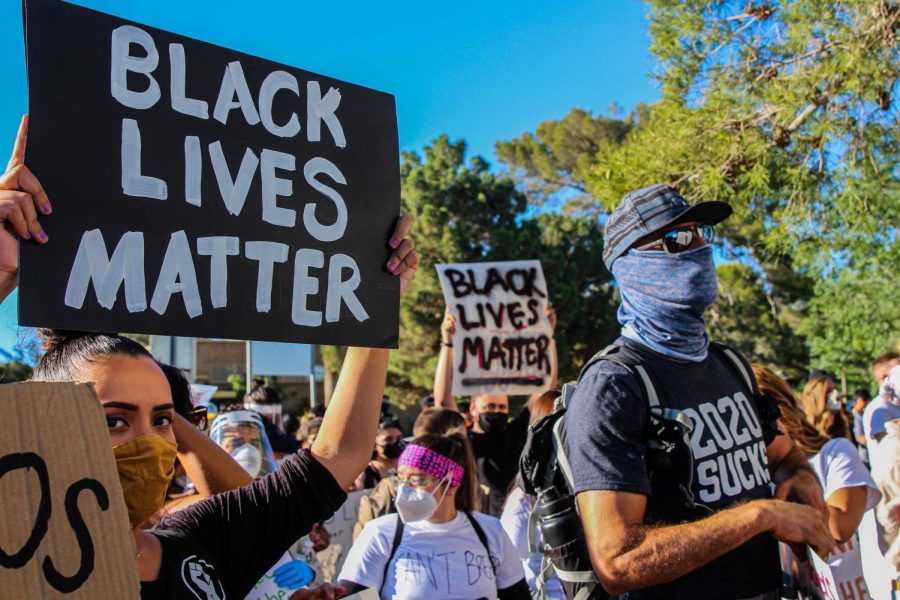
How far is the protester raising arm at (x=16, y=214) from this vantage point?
1674 mm

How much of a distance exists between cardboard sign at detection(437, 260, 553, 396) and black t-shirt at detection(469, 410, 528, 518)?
1.27ft

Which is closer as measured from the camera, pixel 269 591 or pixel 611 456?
pixel 611 456

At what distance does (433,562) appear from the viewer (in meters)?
3.90

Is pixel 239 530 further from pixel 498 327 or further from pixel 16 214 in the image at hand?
pixel 498 327

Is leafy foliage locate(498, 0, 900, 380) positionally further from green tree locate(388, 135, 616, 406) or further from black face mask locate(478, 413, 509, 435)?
green tree locate(388, 135, 616, 406)

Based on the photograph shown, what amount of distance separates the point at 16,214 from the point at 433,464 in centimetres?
290

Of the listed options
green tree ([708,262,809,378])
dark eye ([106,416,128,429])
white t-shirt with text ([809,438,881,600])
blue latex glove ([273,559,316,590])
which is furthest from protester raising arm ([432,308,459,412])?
Result: green tree ([708,262,809,378])

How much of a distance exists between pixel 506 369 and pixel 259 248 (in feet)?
14.9

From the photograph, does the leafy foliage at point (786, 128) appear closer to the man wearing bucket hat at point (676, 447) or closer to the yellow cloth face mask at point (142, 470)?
the man wearing bucket hat at point (676, 447)

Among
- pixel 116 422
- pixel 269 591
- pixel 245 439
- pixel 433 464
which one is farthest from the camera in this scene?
pixel 245 439

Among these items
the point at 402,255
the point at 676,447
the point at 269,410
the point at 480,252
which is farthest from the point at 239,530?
the point at 480,252

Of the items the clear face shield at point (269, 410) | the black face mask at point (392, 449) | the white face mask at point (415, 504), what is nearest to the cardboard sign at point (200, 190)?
the white face mask at point (415, 504)

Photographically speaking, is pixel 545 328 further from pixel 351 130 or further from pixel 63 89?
pixel 63 89

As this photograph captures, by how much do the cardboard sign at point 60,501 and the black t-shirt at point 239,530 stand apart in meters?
0.51
